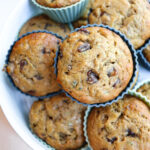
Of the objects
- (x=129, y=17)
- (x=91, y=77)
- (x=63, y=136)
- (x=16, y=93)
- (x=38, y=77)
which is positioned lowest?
(x=63, y=136)

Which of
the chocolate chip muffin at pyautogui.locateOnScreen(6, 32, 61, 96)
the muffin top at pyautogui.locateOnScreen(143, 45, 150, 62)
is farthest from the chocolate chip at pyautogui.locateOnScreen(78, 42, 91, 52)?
the muffin top at pyautogui.locateOnScreen(143, 45, 150, 62)

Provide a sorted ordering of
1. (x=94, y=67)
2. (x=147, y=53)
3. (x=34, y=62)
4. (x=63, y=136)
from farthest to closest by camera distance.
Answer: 1. (x=147, y=53)
2. (x=63, y=136)
3. (x=34, y=62)
4. (x=94, y=67)

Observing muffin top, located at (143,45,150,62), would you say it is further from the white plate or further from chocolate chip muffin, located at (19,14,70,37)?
chocolate chip muffin, located at (19,14,70,37)

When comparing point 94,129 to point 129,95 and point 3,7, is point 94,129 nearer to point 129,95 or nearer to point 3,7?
point 129,95

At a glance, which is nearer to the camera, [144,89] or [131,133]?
[131,133]

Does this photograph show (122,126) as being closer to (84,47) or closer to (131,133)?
(131,133)

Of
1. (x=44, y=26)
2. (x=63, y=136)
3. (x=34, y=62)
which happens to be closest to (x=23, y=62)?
(x=34, y=62)
